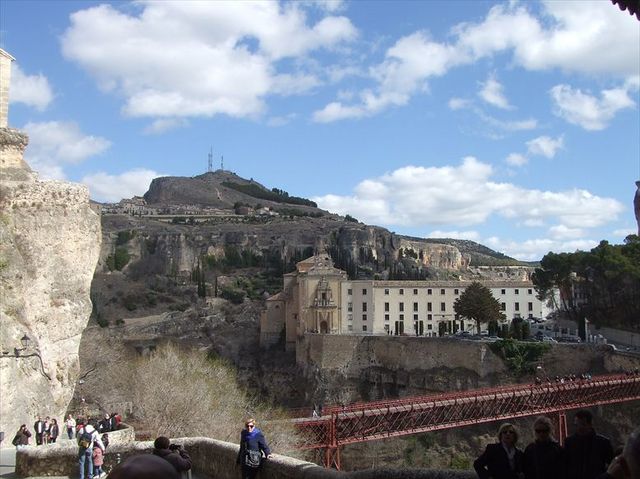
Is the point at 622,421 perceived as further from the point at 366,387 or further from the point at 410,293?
the point at 410,293

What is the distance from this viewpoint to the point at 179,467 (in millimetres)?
6012

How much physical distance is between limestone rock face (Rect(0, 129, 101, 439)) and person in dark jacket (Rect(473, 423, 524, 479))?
1576 cm

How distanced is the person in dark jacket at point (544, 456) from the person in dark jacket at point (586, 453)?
69mm

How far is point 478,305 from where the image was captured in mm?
54969

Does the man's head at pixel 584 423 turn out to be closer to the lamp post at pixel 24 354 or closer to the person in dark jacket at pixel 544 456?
the person in dark jacket at pixel 544 456

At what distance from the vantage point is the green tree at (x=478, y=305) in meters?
55.1

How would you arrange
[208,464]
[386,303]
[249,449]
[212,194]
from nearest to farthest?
[249,449] → [208,464] → [386,303] → [212,194]

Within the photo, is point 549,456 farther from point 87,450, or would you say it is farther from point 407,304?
point 407,304

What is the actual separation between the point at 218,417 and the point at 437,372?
24521mm

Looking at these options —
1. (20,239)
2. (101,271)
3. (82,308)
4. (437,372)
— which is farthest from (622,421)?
(101,271)

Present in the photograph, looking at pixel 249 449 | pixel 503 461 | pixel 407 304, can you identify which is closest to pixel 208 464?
pixel 249 449

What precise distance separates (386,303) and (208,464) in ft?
169

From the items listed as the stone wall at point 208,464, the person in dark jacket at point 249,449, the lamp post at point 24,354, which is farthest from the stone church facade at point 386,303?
the person in dark jacket at point 249,449

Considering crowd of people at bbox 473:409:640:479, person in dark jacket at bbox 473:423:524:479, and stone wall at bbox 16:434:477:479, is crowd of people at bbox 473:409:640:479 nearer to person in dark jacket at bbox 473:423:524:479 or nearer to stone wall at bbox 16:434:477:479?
person in dark jacket at bbox 473:423:524:479
